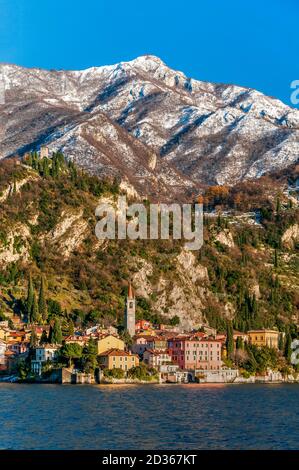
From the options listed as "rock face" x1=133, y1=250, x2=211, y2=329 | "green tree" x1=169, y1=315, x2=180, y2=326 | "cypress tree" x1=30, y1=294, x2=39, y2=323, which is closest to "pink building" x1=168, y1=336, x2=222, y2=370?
"cypress tree" x1=30, y1=294, x2=39, y2=323

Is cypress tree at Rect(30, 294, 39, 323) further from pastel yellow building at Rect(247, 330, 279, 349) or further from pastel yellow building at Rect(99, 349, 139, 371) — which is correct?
pastel yellow building at Rect(247, 330, 279, 349)

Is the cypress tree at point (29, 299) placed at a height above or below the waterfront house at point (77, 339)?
above

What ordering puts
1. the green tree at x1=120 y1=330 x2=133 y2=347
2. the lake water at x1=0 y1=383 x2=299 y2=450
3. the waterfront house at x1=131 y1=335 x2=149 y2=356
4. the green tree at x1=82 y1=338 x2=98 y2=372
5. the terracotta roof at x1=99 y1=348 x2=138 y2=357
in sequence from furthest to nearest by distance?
1. the green tree at x1=120 y1=330 x2=133 y2=347
2. the waterfront house at x1=131 y1=335 x2=149 y2=356
3. the terracotta roof at x1=99 y1=348 x2=138 y2=357
4. the green tree at x1=82 y1=338 x2=98 y2=372
5. the lake water at x1=0 y1=383 x2=299 y2=450

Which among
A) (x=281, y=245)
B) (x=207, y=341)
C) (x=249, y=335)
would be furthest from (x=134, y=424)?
(x=281, y=245)

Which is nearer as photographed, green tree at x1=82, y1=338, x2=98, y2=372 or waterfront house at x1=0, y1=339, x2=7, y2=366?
green tree at x1=82, y1=338, x2=98, y2=372

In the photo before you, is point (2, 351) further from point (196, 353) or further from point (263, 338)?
point (263, 338)

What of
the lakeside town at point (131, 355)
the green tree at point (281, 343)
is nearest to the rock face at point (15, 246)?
the lakeside town at point (131, 355)

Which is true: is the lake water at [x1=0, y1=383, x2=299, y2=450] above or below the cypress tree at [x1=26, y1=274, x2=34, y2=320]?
below

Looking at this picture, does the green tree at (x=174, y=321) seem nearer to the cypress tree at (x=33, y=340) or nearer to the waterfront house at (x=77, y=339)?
the waterfront house at (x=77, y=339)
